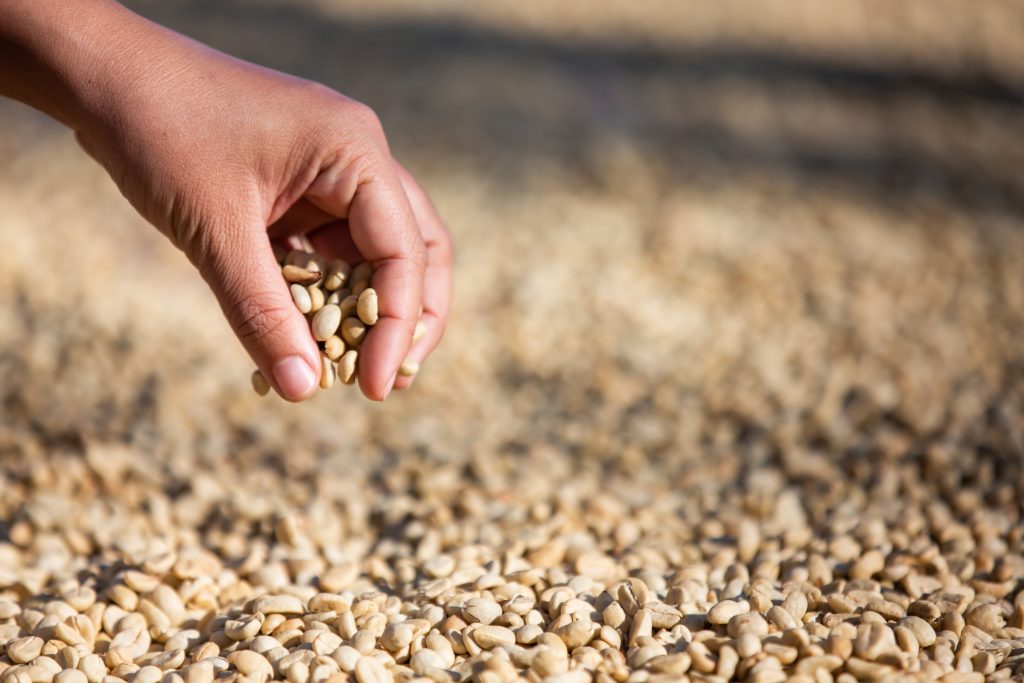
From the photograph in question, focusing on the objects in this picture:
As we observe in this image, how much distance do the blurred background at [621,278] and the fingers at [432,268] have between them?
0.48 metres

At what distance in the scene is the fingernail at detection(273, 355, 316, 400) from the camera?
3.59 feet

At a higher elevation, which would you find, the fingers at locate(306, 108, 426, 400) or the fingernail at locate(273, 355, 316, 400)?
the fingers at locate(306, 108, 426, 400)

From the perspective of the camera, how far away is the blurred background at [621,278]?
71.9 inches

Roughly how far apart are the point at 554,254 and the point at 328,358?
1.33 meters

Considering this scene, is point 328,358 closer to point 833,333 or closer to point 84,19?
point 84,19

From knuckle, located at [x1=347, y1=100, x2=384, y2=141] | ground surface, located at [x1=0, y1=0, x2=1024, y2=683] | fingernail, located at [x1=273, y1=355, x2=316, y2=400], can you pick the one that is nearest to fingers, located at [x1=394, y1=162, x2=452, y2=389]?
knuckle, located at [x1=347, y1=100, x2=384, y2=141]

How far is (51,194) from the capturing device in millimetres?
2510

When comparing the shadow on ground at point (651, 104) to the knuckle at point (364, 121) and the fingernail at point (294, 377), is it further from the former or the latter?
the fingernail at point (294, 377)

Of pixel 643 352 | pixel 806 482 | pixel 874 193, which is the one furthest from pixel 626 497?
pixel 874 193

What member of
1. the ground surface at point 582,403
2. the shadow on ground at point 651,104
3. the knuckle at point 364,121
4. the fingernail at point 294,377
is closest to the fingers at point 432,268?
the knuckle at point 364,121

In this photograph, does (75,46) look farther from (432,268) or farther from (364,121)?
(432,268)

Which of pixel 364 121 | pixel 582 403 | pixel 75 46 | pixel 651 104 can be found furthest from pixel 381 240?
pixel 651 104

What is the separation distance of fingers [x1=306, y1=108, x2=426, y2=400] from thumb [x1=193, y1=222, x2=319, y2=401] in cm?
8

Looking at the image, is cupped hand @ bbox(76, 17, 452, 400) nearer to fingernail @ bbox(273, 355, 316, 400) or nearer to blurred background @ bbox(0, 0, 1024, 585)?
fingernail @ bbox(273, 355, 316, 400)
